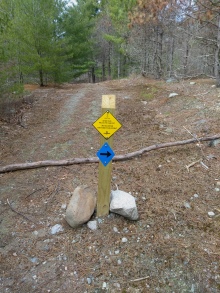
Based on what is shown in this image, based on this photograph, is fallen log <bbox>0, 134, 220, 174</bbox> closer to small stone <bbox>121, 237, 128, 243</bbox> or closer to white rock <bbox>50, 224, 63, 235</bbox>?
white rock <bbox>50, 224, 63, 235</bbox>

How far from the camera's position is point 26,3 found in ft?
28.4

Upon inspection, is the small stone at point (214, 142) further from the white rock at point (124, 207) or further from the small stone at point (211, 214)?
the white rock at point (124, 207)

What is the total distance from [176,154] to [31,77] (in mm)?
9062

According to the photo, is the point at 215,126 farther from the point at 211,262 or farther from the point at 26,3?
the point at 26,3

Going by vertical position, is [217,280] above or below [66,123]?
below

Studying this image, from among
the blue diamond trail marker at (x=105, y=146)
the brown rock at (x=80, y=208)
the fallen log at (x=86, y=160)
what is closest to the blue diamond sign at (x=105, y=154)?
the blue diamond trail marker at (x=105, y=146)

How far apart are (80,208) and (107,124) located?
1.01 meters

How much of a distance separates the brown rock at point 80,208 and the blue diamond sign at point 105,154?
1.63 feet

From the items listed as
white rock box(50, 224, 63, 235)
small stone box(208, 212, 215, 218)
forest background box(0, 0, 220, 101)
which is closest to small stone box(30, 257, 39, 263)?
white rock box(50, 224, 63, 235)

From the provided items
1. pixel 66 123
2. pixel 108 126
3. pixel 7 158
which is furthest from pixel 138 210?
pixel 66 123

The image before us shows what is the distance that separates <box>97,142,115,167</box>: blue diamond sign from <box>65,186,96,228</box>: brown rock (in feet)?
1.63

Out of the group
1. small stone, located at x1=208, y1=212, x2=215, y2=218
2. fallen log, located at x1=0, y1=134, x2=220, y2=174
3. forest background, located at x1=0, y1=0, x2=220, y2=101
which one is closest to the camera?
small stone, located at x1=208, y1=212, x2=215, y2=218

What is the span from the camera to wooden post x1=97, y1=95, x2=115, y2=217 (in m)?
2.08

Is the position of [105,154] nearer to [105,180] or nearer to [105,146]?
[105,146]
